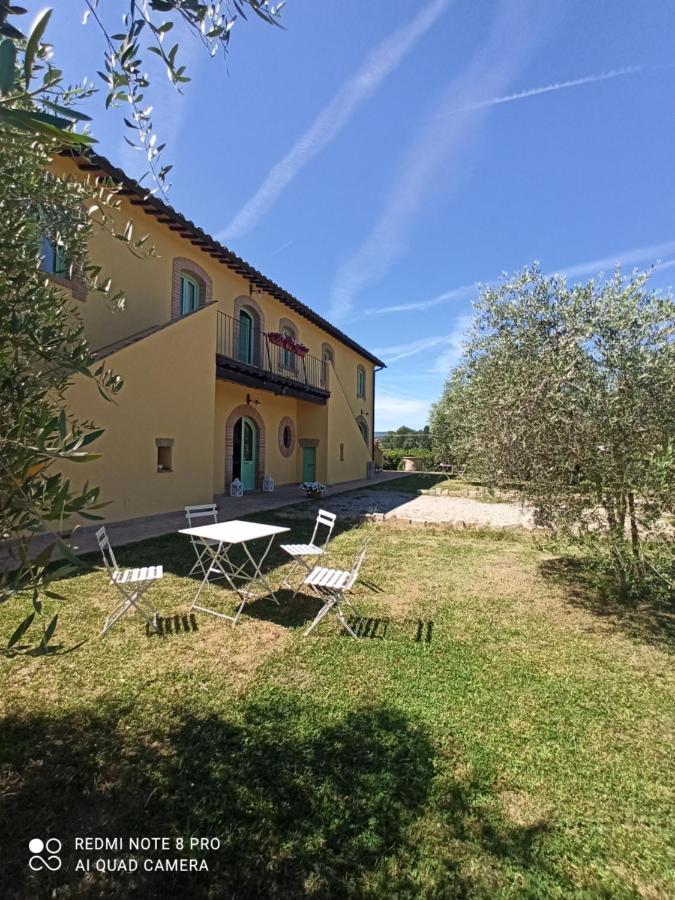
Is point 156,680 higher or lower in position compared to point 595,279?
lower

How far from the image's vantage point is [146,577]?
3.94 m

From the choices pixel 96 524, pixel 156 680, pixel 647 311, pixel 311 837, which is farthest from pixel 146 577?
pixel 647 311

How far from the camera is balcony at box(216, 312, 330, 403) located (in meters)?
11.4

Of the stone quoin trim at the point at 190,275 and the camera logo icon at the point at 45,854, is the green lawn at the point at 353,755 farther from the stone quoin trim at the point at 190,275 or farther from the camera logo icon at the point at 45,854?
the stone quoin trim at the point at 190,275

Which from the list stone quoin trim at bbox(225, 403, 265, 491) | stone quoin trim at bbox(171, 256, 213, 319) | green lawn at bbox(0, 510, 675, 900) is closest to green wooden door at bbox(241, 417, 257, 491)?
stone quoin trim at bbox(225, 403, 265, 491)

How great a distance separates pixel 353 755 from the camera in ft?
7.54

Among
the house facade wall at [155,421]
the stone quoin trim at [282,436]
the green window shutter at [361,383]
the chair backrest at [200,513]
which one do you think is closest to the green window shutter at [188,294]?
the house facade wall at [155,421]

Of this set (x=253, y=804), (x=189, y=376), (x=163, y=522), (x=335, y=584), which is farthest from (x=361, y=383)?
(x=253, y=804)

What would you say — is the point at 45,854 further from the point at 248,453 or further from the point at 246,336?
the point at 246,336

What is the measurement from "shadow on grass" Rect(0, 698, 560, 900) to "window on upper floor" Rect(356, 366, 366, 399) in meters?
21.4

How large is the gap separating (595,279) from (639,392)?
1.43m

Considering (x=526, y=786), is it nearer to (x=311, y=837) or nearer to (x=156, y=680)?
(x=311, y=837)

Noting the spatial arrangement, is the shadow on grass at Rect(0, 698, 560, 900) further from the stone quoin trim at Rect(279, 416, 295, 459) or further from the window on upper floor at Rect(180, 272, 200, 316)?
the stone quoin trim at Rect(279, 416, 295, 459)

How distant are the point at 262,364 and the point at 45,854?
13.2 m
